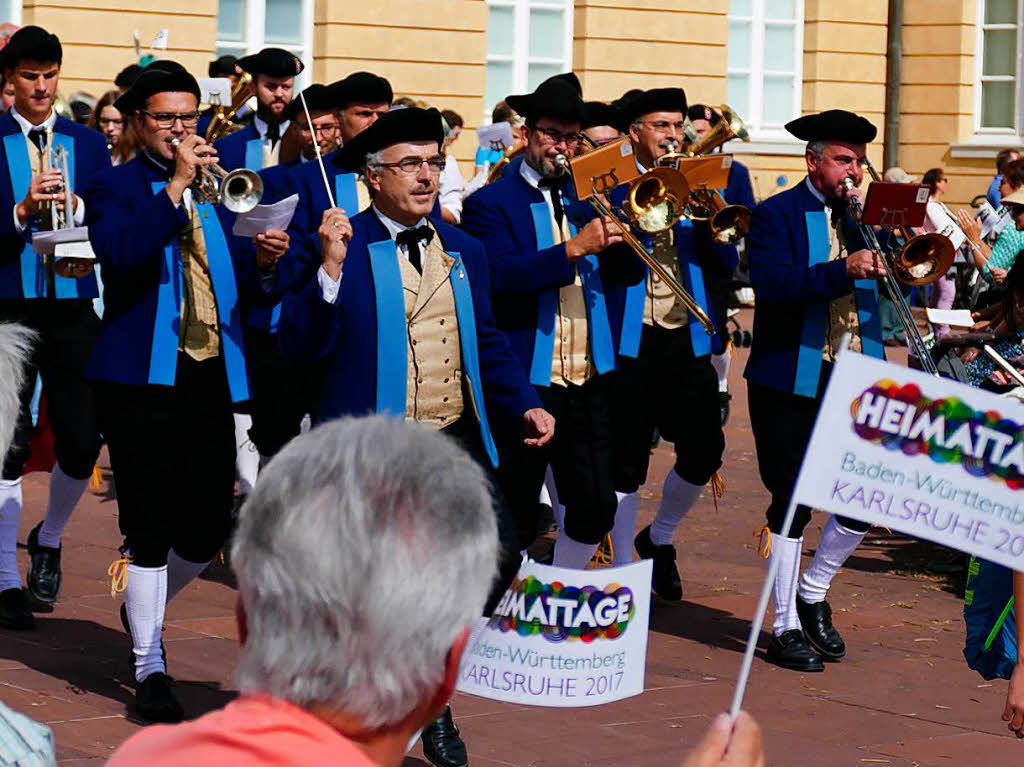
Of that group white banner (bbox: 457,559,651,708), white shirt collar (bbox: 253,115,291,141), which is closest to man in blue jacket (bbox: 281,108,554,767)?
white banner (bbox: 457,559,651,708)

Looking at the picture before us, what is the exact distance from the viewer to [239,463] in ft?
30.4

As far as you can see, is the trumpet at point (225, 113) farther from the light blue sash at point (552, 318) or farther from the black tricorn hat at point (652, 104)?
the black tricorn hat at point (652, 104)

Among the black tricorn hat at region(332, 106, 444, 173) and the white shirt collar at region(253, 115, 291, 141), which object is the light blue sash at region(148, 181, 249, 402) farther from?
the white shirt collar at region(253, 115, 291, 141)

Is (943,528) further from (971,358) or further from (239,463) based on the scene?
(239,463)

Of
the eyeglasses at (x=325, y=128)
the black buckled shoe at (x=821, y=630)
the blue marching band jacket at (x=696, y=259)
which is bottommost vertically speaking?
the black buckled shoe at (x=821, y=630)

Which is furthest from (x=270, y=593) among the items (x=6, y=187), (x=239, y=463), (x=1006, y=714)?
(x=239, y=463)

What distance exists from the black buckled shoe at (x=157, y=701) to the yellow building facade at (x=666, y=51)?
11082mm

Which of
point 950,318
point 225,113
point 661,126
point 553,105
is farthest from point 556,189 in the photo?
point 950,318

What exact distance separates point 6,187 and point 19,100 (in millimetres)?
354

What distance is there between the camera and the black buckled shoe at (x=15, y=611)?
7.22m

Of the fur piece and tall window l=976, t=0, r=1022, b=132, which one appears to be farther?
tall window l=976, t=0, r=1022, b=132

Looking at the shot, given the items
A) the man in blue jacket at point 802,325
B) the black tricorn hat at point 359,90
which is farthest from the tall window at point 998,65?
the black tricorn hat at point 359,90

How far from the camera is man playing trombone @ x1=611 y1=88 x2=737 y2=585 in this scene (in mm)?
8078

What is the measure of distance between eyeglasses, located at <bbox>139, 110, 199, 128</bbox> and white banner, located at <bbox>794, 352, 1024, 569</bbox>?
11.0 ft
